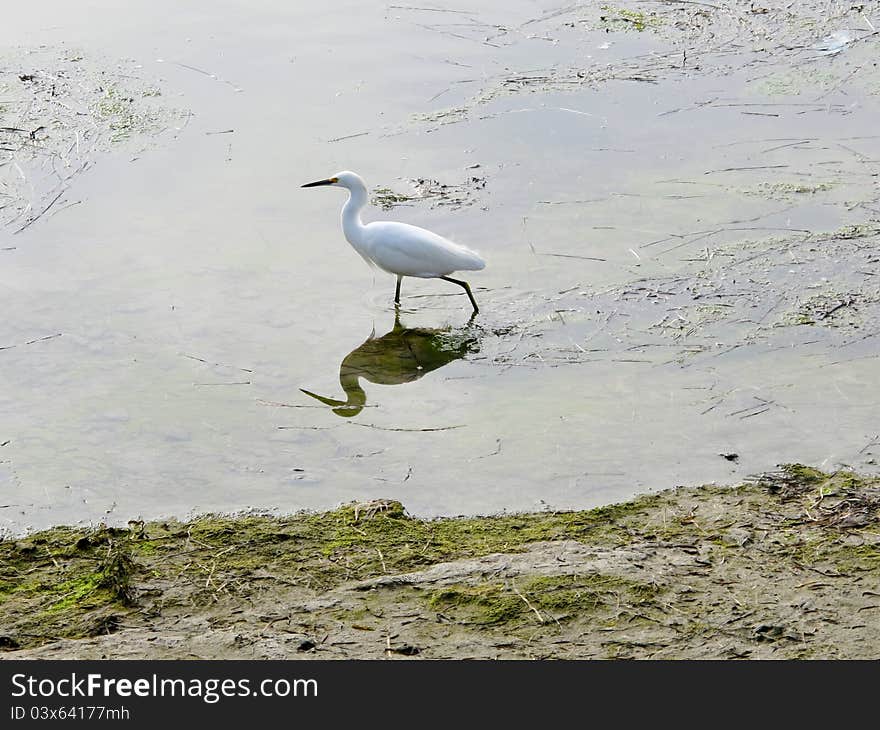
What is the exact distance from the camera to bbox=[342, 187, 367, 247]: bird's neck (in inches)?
293

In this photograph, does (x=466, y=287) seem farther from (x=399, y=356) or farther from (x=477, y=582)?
(x=477, y=582)

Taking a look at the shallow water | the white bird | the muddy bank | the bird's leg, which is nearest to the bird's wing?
the white bird

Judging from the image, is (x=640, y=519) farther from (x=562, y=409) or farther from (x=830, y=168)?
(x=830, y=168)

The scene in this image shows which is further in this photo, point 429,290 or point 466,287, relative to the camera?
point 429,290

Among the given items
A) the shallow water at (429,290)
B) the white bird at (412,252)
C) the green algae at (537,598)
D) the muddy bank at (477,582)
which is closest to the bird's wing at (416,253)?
the white bird at (412,252)

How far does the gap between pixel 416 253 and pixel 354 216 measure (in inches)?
22.6

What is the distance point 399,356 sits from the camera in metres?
6.95

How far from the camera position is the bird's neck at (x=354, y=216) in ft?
24.4

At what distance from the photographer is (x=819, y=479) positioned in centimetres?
533

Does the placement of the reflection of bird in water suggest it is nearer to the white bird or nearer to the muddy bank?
the white bird

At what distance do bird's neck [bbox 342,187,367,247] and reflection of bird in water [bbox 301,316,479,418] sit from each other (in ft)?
2.09

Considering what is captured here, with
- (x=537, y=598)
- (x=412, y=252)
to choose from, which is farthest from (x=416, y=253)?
(x=537, y=598)

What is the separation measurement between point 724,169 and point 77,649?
6165 mm

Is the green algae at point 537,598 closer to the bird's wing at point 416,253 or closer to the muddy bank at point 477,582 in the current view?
the muddy bank at point 477,582
